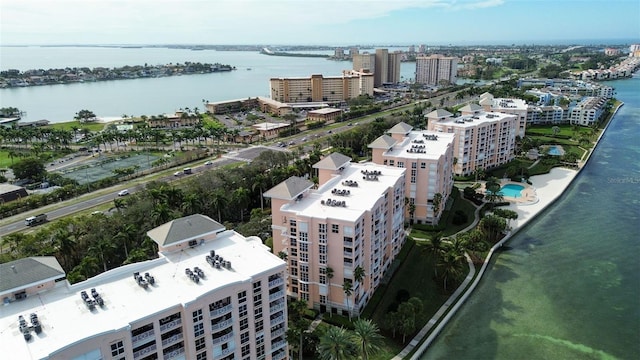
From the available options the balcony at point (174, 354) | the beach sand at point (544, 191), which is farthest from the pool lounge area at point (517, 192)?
the balcony at point (174, 354)

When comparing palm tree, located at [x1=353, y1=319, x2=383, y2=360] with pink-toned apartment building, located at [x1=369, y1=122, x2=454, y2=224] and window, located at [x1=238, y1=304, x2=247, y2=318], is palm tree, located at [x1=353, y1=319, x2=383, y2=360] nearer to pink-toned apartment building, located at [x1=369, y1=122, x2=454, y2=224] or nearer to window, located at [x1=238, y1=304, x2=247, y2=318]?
window, located at [x1=238, y1=304, x2=247, y2=318]

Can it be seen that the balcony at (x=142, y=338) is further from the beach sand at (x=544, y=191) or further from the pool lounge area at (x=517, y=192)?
the pool lounge area at (x=517, y=192)

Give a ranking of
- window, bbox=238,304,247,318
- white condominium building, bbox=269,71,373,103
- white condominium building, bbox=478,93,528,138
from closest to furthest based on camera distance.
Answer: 1. window, bbox=238,304,247,318
2. white condominium building, bbox=478,93,528,138
3. white condominium building, bbox=269,71,373,103

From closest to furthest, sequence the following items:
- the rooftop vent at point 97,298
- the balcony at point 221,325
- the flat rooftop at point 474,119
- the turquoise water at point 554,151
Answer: the rooftop vent at point 97,298
the balcony at point 221,325
the flat rooftop at point 474,119
the turquoise water at point 554,151

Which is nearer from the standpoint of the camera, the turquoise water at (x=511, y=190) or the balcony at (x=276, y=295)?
the balcony at (x=276, y=295)

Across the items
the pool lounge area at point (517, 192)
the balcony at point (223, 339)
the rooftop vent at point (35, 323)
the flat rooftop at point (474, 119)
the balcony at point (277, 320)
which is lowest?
the pool lounge area at point (517, 192)

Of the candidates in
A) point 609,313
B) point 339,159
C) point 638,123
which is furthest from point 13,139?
point 638,123

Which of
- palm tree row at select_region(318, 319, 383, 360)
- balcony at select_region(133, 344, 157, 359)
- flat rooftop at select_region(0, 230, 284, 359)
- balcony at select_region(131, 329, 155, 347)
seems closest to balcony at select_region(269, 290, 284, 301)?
flat rooftop at select_region(0, 230, 284, 359)
